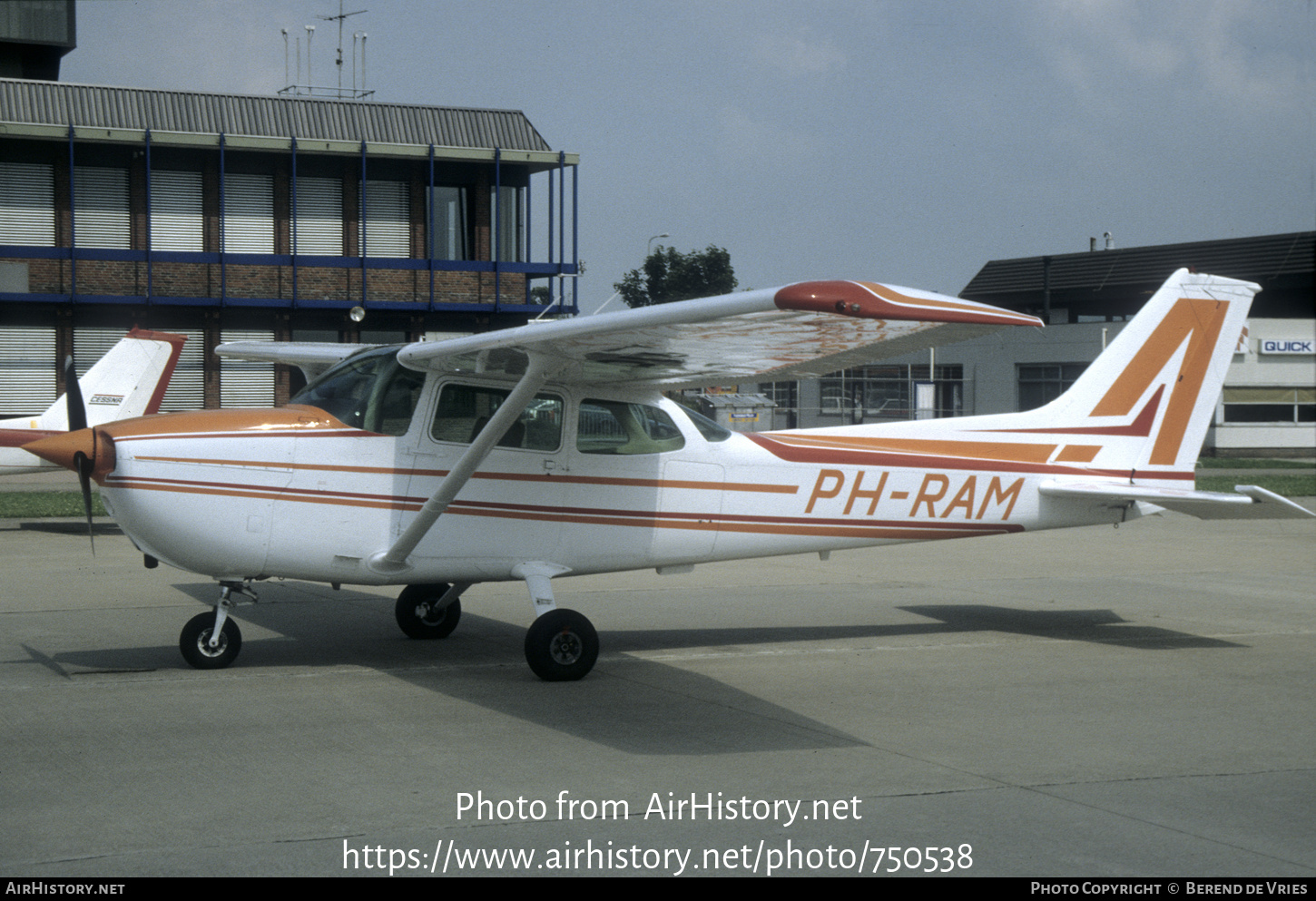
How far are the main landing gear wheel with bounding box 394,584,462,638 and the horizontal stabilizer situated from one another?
455 centimetres

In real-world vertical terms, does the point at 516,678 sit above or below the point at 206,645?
below

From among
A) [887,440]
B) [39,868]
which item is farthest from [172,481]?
[887,440]

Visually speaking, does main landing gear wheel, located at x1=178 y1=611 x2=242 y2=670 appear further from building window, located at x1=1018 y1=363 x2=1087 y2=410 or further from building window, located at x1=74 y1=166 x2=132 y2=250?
building window, located at x1=1018 y1=363 x2=1087 y2=410

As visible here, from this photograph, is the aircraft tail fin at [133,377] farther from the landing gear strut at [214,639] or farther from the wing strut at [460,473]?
the wing strut at [460,473]

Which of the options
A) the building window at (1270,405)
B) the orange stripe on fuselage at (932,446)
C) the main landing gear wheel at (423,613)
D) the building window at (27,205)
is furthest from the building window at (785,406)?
the main landing gear wheel at (423,613)

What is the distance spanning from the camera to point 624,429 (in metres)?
8.70

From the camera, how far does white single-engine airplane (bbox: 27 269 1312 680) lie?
24.6 feet

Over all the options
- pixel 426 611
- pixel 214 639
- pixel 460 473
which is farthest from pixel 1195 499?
pixel 214 639

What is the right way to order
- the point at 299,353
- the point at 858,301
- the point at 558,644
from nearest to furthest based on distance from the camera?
1. the point at 858,301
2. the point at 558,644
3. the point at 299,353

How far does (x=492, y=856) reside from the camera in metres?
4.68

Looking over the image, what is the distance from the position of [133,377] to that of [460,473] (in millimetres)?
11109

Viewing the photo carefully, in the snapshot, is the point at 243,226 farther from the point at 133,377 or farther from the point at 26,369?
the point at 133,377

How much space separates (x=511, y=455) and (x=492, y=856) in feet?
13.0

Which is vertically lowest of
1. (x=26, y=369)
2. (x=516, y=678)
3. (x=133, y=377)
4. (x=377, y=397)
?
(x=516, y=678)
